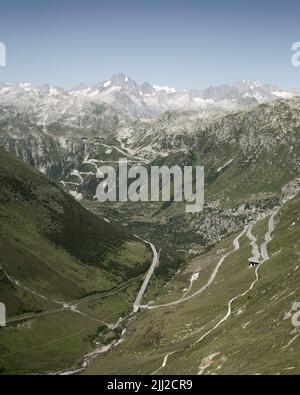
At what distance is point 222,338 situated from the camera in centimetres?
17762

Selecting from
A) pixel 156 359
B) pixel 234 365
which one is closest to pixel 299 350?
pixel 234 365

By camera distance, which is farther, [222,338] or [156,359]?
[156,359]

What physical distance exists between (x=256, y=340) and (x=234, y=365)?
16.5m
